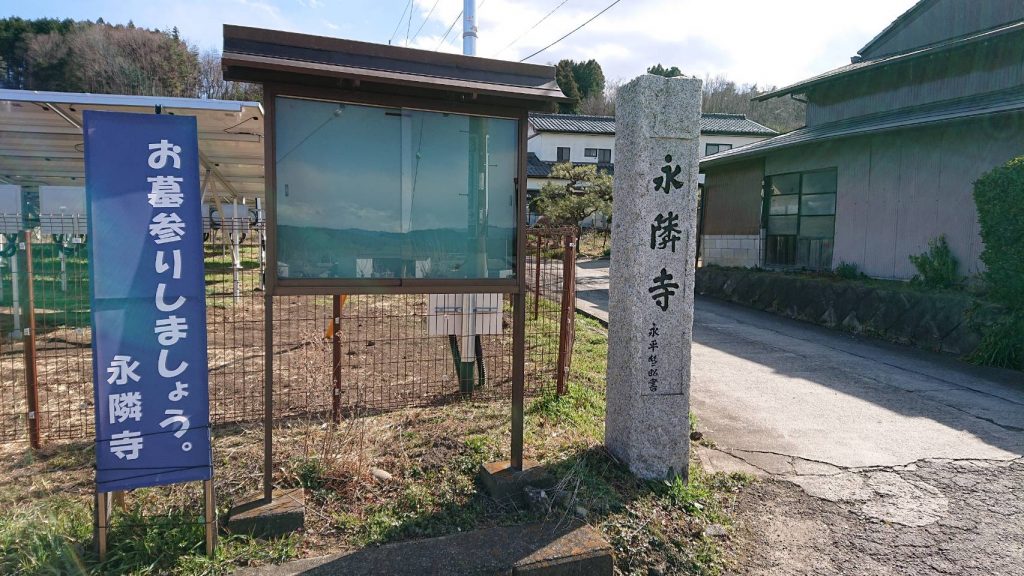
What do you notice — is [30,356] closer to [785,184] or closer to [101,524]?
[101,524]

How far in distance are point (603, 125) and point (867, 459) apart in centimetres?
3573

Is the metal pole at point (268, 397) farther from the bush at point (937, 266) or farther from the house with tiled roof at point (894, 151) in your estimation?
the bush at point (937, 266)

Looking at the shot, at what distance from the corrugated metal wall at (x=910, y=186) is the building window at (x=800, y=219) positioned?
15.1 inches

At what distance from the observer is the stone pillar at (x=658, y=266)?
404 cm

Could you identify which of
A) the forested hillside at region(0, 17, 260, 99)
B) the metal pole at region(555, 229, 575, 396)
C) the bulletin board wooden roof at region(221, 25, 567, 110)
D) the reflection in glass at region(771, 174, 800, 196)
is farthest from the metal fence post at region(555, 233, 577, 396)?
the forested hillside at region(0, 17, 260, 99)

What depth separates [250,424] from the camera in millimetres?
4902

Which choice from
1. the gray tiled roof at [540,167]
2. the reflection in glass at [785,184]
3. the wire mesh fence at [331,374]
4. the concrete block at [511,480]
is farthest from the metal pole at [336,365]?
the gray tiled roof at [540,167]

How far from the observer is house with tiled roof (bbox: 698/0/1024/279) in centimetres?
1000

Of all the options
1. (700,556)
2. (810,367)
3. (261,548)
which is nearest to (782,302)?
(810,367)

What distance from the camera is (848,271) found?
1191cm

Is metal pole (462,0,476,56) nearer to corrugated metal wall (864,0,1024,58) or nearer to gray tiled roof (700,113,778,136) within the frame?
corrugated metal wall (864,0,1024,58)

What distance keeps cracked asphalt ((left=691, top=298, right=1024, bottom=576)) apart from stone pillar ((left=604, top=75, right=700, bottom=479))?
2.35ft

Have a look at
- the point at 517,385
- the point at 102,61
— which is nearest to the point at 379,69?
the point at 517,385

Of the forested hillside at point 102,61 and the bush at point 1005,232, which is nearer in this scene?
the bush at point 1005,232
